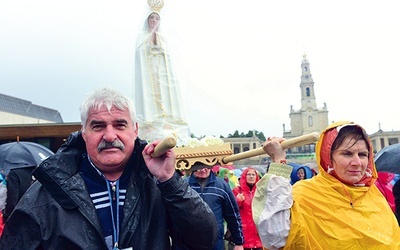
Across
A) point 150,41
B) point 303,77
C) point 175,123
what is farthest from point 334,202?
point 303,77

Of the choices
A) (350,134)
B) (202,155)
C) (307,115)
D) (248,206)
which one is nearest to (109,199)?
(202,155)

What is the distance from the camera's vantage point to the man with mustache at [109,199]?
194cm

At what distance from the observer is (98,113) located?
2119 millimetres

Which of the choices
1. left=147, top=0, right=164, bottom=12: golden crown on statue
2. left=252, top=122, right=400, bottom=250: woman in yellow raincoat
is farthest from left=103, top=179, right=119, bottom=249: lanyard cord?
left=147, top=0, right=164, bottom=12: golden crown on statue

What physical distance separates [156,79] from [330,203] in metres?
10.1

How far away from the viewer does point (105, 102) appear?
2.13 meters

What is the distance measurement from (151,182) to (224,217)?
2992 mm

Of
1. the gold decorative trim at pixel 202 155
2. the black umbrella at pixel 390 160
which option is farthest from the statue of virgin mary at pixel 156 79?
the gold decorative trim at pixel 202 155

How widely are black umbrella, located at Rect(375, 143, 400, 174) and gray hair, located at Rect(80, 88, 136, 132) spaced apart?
12.6 ft

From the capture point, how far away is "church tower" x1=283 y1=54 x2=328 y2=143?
10138 cm

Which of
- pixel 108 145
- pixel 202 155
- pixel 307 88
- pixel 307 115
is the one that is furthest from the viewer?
pixel 307 88

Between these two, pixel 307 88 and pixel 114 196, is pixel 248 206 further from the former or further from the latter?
pixel 307 88

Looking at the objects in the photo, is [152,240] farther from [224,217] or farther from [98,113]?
[224,217]

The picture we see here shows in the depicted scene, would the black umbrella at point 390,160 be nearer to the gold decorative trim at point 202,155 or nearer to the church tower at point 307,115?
the gold decorative trim at point 202,155
